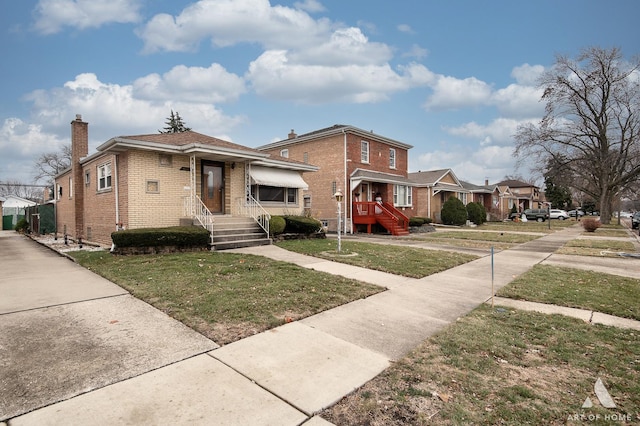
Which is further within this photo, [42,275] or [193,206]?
[193,206]

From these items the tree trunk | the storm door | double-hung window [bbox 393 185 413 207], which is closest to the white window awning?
the storm door

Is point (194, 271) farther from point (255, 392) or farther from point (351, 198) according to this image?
point (351, 198)

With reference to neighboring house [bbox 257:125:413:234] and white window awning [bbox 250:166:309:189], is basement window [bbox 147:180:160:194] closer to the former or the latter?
white window awning [bbox 250:166:309:189]

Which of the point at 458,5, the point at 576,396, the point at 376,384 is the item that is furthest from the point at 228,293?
the point at 458,5

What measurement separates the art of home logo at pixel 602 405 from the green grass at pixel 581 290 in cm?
324

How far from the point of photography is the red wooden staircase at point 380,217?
20.6 meters

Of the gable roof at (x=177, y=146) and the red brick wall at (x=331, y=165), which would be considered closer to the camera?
the gable roof at (x=177, y=146)

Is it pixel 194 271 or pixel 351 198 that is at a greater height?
pixel 351 198

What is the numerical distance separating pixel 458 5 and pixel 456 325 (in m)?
15.0

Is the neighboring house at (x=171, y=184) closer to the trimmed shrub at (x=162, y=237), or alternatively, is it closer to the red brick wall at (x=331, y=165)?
the trimmed shrub at (x=162, y=237)

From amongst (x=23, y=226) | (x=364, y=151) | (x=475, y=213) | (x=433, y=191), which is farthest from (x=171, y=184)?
(x=475, y=213)

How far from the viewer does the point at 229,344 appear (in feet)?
13.1

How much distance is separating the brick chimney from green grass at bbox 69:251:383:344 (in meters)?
9.37

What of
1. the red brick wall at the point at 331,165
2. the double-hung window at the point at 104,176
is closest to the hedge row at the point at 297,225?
the red brick wall at the point at 331,165
